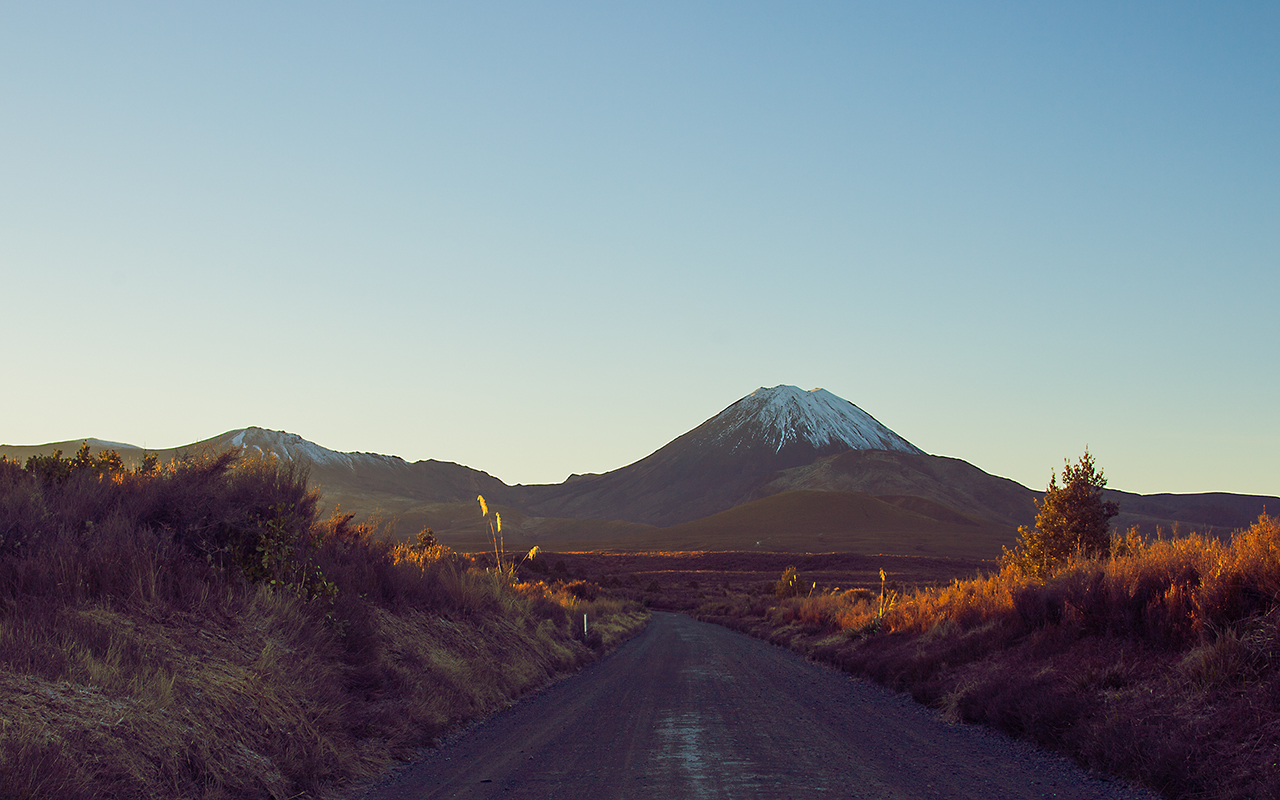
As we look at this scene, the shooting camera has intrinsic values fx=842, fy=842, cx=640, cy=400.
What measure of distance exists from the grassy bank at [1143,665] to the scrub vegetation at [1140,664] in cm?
2

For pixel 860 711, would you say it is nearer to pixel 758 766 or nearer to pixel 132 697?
pixel 758 766

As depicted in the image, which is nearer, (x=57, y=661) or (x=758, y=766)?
(x=57, y=661)

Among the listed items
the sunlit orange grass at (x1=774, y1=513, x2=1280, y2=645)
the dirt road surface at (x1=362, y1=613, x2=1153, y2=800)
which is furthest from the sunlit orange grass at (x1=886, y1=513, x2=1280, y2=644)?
the dirt road surface at (x1=362, y1=613, x2=1153, y2=800)

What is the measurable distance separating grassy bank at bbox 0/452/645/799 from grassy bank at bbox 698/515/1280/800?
8.23 m

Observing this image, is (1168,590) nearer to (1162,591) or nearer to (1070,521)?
(1162,591)

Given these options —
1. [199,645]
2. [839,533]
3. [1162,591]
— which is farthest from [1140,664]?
[839,533]

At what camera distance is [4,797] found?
5684 mm

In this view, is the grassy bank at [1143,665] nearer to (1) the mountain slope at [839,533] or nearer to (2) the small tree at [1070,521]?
(2) the small tree at [1070,521]

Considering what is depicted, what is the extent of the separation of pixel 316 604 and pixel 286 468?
9.76ft

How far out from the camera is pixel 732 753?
1020cm

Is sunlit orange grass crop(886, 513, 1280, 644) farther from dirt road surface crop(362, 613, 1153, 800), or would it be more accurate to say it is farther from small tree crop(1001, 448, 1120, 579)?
small tree crop(1001, 448, 1120, 579)

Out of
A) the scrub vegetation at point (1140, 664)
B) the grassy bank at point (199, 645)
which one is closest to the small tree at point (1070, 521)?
the scrub vegetation at point (1140, 664)

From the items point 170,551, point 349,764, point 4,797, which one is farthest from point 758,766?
point 170,551

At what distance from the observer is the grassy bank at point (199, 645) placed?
7.04 metres
